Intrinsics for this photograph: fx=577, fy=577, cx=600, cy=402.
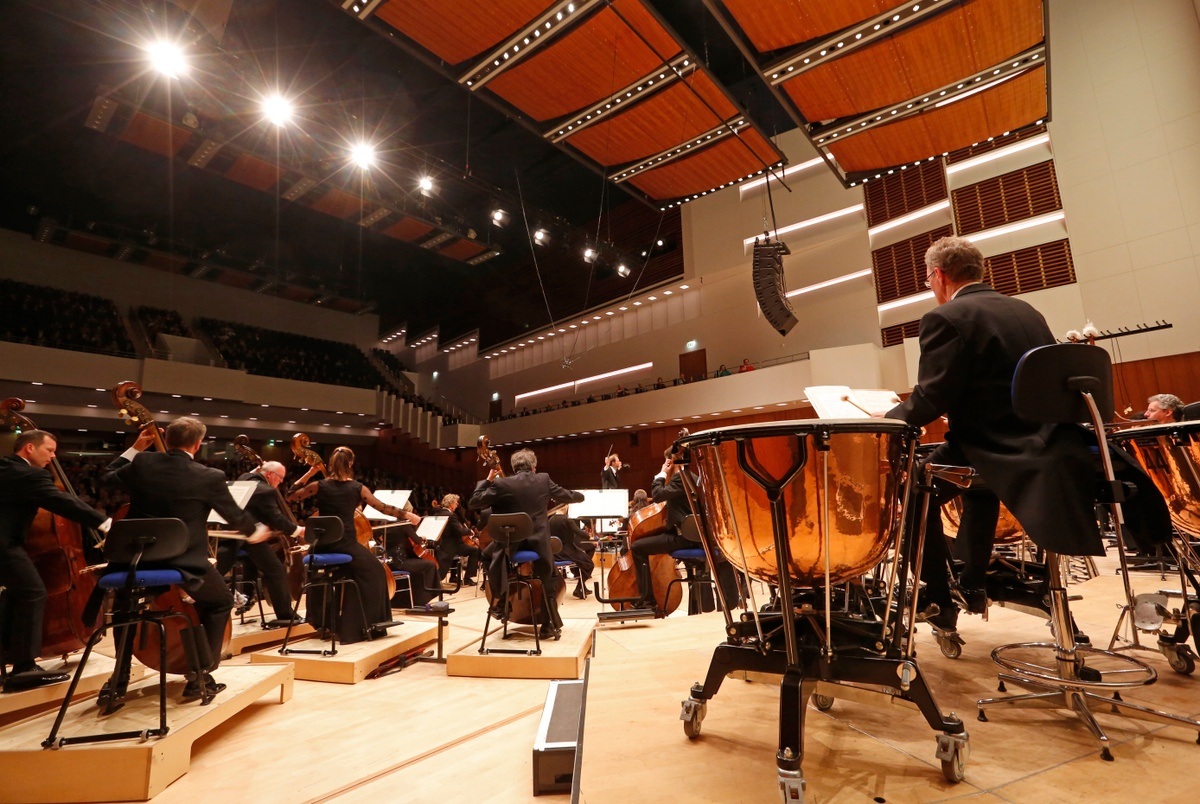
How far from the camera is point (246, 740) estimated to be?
2699 mm

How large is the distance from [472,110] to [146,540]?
10.7 metres

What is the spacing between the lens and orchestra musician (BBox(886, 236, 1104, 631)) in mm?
1328

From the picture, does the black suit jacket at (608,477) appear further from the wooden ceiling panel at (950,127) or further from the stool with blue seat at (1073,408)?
the stool with blue seat at (1073,408)

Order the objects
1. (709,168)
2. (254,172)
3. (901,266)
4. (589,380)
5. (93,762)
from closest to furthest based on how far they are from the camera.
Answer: (93,762) → (709,168) → (901,266) → (254,172) → (589,380)

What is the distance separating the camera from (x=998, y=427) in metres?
1.49

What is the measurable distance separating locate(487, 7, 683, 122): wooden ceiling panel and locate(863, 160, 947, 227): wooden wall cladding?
6791mm

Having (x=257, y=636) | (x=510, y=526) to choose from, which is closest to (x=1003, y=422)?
(x=510, y=526)

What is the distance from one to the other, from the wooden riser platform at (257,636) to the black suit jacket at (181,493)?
77.3 inches

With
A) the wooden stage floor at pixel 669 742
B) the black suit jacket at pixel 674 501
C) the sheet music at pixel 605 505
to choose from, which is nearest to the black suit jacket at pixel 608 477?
the sheet music at pixel 605 505

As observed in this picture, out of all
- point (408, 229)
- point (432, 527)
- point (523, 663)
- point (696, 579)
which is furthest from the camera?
point (408, 229)

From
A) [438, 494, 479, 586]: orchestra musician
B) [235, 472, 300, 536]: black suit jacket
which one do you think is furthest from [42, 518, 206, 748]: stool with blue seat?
[438, 494, 479, 586]: orchestra musician

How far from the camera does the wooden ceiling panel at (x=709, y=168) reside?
344 inches

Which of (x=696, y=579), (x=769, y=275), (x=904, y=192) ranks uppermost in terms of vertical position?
(x=904, y=192)

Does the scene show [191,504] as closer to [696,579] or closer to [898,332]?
[696,579]
